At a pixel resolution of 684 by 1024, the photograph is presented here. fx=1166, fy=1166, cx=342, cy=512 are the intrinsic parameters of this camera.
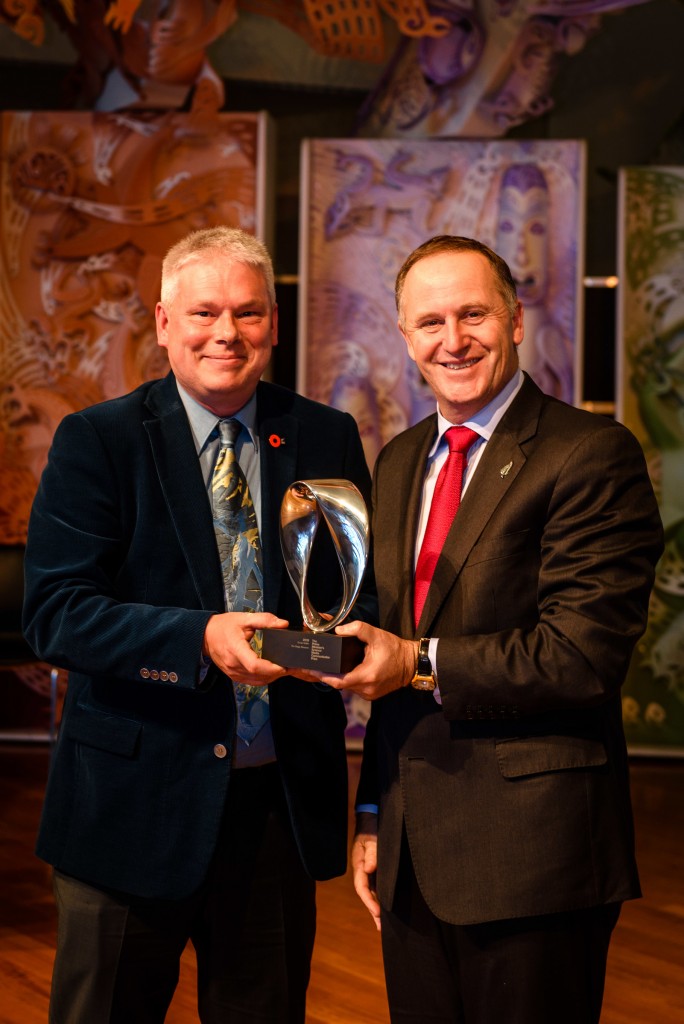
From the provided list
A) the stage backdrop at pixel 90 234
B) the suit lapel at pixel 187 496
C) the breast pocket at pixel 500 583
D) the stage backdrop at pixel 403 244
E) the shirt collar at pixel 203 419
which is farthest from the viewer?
the stage backdrop at pixel 90 234

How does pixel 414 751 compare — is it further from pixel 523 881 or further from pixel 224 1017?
pixel 224 1017

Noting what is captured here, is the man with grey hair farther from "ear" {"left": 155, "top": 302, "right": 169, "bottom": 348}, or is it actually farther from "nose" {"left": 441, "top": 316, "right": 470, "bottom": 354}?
"nose" {"left": 441, "top": 316, "right": 470, "bottom": 354}

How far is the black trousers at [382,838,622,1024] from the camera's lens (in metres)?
1.69

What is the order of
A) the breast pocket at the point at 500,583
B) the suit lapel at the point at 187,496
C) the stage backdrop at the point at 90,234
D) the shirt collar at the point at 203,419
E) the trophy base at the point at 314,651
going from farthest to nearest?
the stage backdrop at the point at 90,234, the shirt collar at the point at 203,419, the suit lapel at the point at 187,496, the breast pocket at the point at 500,583, the trophy base at the point at 314,651

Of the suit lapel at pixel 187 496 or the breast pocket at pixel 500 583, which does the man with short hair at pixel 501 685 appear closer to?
the breast pocket at pixel 500 583

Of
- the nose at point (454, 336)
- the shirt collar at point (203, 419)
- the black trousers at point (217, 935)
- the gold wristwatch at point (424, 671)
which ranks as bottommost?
the black trousers at point (217, 935)

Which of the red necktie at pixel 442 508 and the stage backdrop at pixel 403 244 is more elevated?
the stage backdrop at pixel 403 244

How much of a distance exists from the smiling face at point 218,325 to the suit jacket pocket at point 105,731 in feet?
1.83

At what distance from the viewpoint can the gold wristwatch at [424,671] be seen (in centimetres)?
175

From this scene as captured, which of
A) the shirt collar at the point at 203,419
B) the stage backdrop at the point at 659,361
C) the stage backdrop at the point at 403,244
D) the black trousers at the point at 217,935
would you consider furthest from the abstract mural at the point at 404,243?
the black trousers at the point at 217,935

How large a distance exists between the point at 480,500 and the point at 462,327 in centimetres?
Answer: 29

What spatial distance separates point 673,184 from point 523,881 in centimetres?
434

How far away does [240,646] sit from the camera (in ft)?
5.65

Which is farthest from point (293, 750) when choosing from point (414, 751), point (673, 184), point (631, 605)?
point (673, 184)
